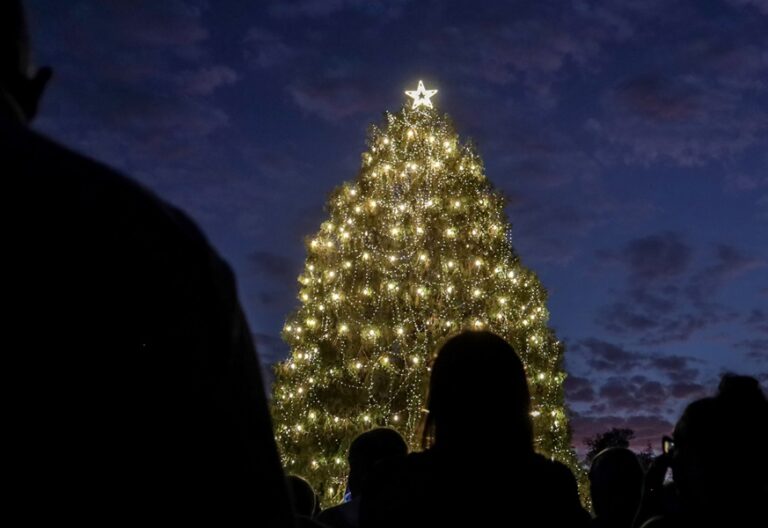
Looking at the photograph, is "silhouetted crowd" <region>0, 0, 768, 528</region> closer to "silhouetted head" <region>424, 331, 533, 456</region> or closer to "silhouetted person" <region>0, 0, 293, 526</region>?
"silhouetted person" <region>0, 0, 293, 526</region>

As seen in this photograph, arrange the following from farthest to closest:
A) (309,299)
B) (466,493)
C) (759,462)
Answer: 1. (309,299)
2. (759,462)
3. (466,493)

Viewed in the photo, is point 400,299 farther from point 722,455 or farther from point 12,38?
point 12,38

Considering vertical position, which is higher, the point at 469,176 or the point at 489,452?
the point at 469,176

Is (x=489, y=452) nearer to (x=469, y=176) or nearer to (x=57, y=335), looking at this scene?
(x=57, y=335)

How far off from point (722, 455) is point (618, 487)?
1513 millimetres

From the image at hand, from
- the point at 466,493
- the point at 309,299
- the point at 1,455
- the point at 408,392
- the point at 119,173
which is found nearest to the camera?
the point at 1,455

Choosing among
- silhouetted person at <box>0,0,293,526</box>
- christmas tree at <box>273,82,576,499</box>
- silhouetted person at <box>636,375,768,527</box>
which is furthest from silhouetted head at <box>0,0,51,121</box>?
christmas tree at <box>273,82,576,499</box>

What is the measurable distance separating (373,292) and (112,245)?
1253 cm

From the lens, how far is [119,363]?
0.60 meters

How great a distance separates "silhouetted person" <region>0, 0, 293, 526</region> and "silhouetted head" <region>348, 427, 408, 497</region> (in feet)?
12.9

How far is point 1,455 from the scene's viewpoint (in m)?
0.57

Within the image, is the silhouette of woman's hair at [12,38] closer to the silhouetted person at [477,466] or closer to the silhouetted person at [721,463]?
the silhouetted person at [477,466]

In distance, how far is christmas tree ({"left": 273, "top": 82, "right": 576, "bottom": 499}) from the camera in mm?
12586

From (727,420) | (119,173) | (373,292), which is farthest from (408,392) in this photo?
(119,173)
